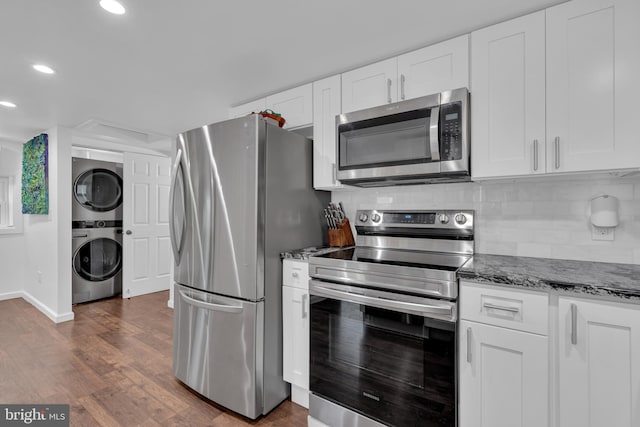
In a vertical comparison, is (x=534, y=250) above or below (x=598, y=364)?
above

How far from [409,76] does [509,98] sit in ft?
1.88

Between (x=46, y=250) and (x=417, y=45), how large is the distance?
4.72 m

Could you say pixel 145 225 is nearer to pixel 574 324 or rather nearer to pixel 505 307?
pixel 505 307

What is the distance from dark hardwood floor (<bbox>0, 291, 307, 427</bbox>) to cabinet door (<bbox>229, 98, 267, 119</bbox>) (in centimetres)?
225

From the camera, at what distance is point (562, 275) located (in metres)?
1.31

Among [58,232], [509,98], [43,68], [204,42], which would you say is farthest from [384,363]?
[58,232]

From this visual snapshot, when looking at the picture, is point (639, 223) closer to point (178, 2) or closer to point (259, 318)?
point (259, 318)

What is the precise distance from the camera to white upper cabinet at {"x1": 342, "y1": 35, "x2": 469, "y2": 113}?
1.71 metres

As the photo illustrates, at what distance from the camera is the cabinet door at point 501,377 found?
1244 mm

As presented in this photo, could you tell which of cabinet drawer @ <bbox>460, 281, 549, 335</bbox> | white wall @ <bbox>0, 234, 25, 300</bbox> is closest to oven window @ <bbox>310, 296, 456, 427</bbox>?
cabinet drawer @ <bbox>460, 281, 549, 335</bbox>

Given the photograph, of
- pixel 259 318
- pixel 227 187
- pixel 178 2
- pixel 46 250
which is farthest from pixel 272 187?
pixel 46 250

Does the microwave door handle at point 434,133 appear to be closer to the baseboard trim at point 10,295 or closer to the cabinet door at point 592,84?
the cabinet door at point 592,84

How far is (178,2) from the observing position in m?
1.44

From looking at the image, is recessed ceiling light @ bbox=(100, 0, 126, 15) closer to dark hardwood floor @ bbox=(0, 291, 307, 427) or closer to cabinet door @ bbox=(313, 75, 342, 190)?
cabinet door @ bbox=(313, 75, 342, 190)
